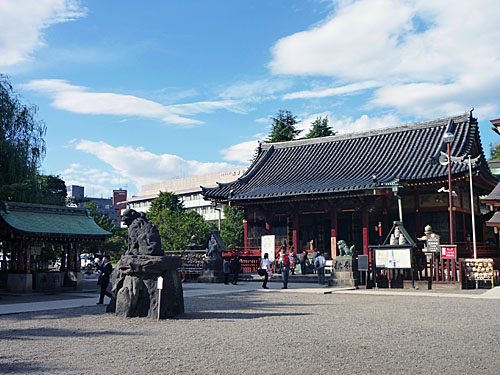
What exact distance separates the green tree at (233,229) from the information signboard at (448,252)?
1353 inches

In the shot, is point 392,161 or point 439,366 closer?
point 439,366

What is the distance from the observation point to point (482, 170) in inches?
1081

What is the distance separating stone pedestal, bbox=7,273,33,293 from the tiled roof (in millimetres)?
13402

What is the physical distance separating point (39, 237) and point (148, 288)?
10.7 meters

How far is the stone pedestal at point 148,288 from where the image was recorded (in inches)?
446

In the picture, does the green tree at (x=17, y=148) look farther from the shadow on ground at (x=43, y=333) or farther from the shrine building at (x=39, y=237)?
the shadow on ground at (x=43, y=333)

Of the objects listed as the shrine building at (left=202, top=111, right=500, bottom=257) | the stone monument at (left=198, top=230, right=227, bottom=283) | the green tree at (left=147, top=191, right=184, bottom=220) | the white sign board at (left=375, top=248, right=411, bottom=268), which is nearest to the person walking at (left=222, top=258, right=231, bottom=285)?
the stone monument at (left=198, top=230, right=227, bottom=283)

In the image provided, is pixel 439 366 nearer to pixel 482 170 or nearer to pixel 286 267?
pixel 286 267

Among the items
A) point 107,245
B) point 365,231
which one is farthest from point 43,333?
point 107,245

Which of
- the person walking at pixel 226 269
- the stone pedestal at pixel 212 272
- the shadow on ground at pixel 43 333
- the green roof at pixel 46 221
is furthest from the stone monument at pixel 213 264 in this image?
the shadow on ground at pixel 43 333

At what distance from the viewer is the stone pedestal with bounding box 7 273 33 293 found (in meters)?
20.1

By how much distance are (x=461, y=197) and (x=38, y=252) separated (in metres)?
22.6

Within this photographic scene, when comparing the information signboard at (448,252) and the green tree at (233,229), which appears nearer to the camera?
the information signboard at (448,252)

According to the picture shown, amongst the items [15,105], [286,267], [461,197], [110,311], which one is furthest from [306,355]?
[461,197]
